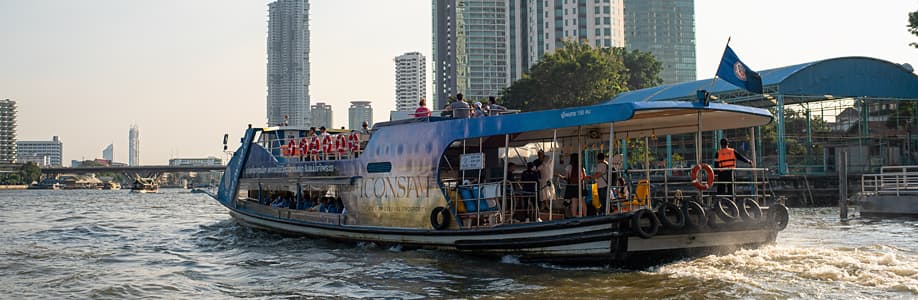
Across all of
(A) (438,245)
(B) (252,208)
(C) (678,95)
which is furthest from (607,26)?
(A) (438,245)

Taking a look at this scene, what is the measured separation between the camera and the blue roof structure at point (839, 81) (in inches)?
1540

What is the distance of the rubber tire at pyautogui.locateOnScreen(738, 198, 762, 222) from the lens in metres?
13.5

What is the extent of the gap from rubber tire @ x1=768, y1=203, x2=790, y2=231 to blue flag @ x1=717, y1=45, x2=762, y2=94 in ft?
7.34

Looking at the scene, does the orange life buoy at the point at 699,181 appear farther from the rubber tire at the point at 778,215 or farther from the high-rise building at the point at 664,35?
the high-rise building at the point at 664,35

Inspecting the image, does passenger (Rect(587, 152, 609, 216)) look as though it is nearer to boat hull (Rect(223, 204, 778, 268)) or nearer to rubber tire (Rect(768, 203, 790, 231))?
boat hull (Rect(223, 204, 778, 268))

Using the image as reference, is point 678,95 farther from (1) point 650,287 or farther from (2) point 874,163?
(1) point 650,287

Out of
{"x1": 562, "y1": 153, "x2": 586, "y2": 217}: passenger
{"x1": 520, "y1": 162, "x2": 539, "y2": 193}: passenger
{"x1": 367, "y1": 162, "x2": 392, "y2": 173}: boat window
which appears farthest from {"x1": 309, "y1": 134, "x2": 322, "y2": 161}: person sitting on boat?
{"x1": 562, "y1": 153, "x2": 586, "y2": 217}: passenger

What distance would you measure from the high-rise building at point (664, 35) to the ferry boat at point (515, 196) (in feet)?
504

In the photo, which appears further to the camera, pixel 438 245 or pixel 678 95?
pixel 678 95

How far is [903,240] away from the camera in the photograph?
1833cm

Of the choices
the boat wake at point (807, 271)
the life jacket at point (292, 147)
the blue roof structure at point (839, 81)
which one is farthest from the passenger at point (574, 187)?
the blue roof structure at point (839, 81)

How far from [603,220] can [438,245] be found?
3.88 meters

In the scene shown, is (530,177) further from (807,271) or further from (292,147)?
(292,147)

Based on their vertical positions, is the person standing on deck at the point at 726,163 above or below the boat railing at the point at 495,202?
above
